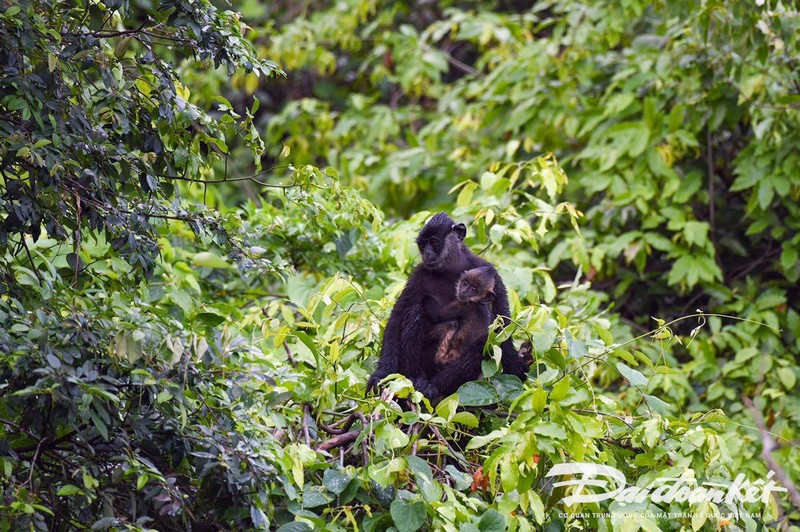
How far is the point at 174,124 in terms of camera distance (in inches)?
141

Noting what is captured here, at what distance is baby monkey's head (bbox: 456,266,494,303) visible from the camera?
4457 millimetres

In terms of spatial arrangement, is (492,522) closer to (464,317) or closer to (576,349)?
(576,349)

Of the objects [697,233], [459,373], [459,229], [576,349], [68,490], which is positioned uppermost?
[459,229]

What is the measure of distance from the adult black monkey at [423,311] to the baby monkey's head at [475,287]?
83 millimetres

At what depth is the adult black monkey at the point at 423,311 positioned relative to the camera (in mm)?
4293

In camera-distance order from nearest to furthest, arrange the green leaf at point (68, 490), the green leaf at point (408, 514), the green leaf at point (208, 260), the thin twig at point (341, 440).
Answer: the green leaf at point (68, 490)
the green leaf at point (408, 514)
the thin twig at point (341, 440)
the green leaf at point (208, 260)

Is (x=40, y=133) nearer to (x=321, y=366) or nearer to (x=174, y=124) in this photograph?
(x=174, y=124)

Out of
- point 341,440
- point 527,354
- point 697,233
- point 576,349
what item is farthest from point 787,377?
point 341,440

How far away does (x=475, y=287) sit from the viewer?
4.46 metres

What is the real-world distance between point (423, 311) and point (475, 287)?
291 mm

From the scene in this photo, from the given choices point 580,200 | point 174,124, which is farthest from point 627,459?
point 580,200

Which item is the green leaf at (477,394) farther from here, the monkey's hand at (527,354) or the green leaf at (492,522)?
the green leaf at (492,522)

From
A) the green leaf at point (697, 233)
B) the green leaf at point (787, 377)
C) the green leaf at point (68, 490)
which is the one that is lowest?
the green leaf at point (787, 377)

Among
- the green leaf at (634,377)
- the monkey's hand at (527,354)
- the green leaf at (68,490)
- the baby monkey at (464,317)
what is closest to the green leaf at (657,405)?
the green leaf at (634,377)
